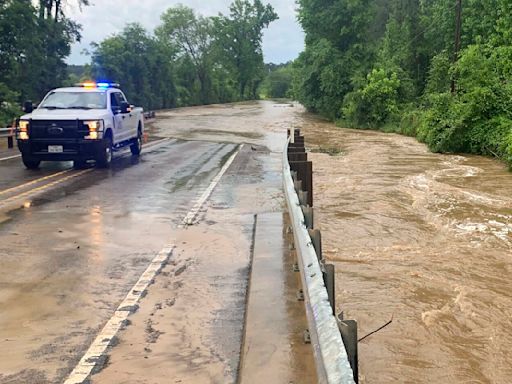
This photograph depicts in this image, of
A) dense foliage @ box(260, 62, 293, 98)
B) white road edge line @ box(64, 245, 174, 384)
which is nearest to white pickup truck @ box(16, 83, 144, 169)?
white road edge line @ box(64, 245, 174, 384)

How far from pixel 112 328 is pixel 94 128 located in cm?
924

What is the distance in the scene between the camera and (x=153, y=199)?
10023 mm

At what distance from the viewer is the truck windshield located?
1364 cm

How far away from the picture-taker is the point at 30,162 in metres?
13.4

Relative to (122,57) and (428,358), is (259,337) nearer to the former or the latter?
(428,358)

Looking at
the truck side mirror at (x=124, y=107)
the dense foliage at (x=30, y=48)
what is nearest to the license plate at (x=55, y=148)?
the truck side mirror at (x=124, y=107)

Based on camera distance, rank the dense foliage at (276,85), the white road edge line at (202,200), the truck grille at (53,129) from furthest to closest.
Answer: the dense foliage at (276,85) → the truck grille at (53,129) → the white road edge line at (202,200)

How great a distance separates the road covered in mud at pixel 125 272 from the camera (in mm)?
3902

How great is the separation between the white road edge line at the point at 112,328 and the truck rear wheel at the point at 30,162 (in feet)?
26.8

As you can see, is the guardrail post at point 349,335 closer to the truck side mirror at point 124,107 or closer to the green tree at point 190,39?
the truck side mirror at point 124,107

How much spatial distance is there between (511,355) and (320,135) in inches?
1047

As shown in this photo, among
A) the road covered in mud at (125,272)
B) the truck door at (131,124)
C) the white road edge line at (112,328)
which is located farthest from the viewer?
the truck door at (131,124)

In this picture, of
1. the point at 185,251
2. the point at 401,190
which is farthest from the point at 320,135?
the point at 185,251

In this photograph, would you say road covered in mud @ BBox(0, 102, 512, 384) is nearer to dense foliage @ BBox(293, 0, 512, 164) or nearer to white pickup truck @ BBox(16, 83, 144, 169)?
white pickup truck @ BBox(16, 83, 144, 169)
